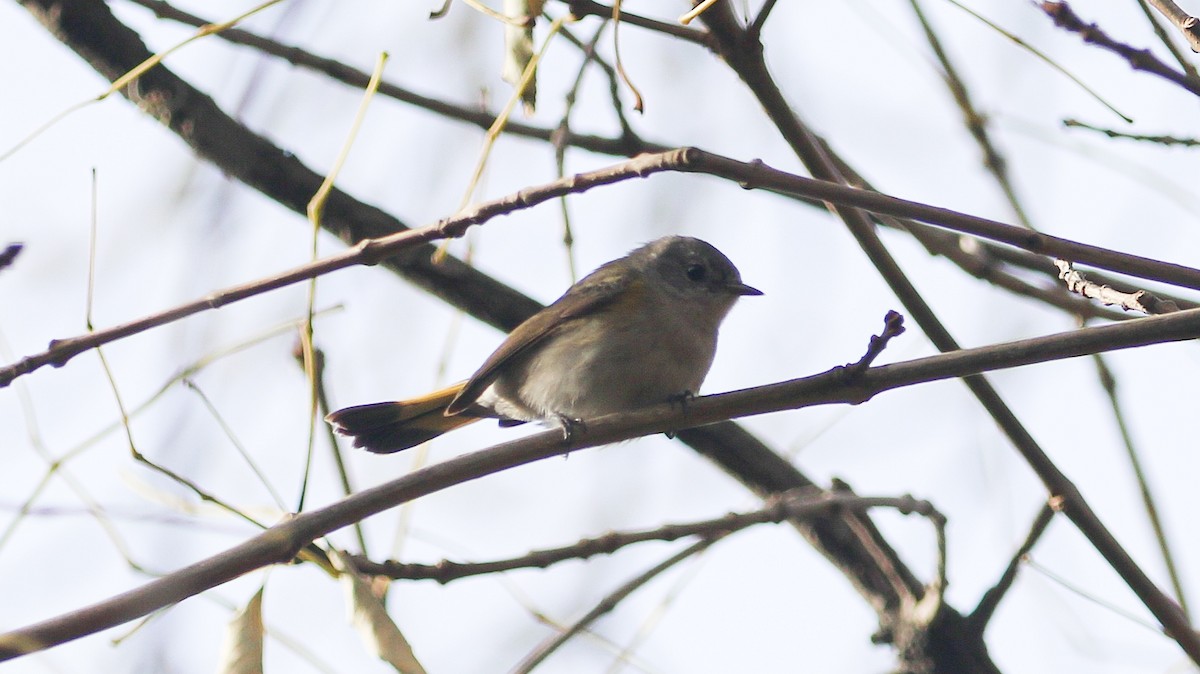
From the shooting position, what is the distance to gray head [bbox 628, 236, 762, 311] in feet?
17.0

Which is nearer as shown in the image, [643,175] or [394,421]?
[643,175]

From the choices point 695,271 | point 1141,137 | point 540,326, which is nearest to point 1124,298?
point 1141,137

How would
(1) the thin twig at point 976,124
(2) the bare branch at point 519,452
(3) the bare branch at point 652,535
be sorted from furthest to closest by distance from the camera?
(1) the thin twig at point 976,124 → (3) the bare branch at point 652,535 → (2) the bare branch at point 519,452

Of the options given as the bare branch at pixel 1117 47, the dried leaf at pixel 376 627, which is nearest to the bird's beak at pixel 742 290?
the bare branch at pixel 1117 47

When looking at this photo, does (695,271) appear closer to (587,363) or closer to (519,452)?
(587,363)

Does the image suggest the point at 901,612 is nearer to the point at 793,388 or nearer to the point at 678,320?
the point at 678,320

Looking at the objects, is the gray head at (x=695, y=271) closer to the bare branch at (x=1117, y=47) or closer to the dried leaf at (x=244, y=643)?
the bare branch at (x=1117, y=47)

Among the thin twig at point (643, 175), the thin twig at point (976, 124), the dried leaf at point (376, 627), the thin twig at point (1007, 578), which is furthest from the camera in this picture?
the thin twig at point (976, 124)

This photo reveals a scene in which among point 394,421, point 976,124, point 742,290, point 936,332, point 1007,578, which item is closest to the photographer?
point 936,332

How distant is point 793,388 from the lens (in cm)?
257

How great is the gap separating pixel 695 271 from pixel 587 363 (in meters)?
1.04

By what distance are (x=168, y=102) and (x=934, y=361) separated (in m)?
3.37

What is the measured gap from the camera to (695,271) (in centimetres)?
536

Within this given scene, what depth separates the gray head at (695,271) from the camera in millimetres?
5191
